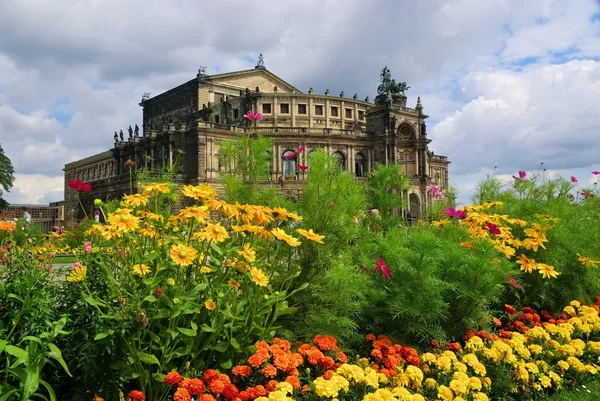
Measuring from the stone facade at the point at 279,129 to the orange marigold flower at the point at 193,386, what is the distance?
42059 millimetres

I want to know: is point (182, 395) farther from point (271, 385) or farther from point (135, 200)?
point (135, 200)

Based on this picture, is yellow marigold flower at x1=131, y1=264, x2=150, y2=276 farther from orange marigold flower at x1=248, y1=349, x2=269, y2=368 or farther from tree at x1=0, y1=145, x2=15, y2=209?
tree at x1=0, y1=145, x2=15, y2=209

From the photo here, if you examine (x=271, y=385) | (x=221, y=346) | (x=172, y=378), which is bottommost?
(x=271, y=385)

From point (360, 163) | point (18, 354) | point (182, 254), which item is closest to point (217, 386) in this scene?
point (182, 254)

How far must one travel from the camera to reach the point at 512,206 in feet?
28.3

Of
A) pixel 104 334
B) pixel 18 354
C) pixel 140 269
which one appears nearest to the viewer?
pixel 18 354

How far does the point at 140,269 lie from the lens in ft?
12.4

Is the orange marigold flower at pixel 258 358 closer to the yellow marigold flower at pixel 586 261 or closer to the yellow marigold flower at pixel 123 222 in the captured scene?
the yellow marigold flower at pixel 123 222

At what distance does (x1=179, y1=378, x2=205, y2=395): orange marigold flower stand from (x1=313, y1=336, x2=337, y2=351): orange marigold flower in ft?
4.07

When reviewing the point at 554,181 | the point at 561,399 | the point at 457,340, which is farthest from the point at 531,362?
the point at 554,181

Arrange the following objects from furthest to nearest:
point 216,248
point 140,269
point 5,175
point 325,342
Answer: point 5,175
point 325,342
point 216,248
point 140,269

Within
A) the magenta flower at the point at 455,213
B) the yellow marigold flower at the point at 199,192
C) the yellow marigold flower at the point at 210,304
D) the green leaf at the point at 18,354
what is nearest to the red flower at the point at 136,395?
the yellow marigold flower at the point at 210,304

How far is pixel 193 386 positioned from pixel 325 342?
137 cm

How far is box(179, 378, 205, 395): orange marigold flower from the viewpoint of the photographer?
11.9 ft
